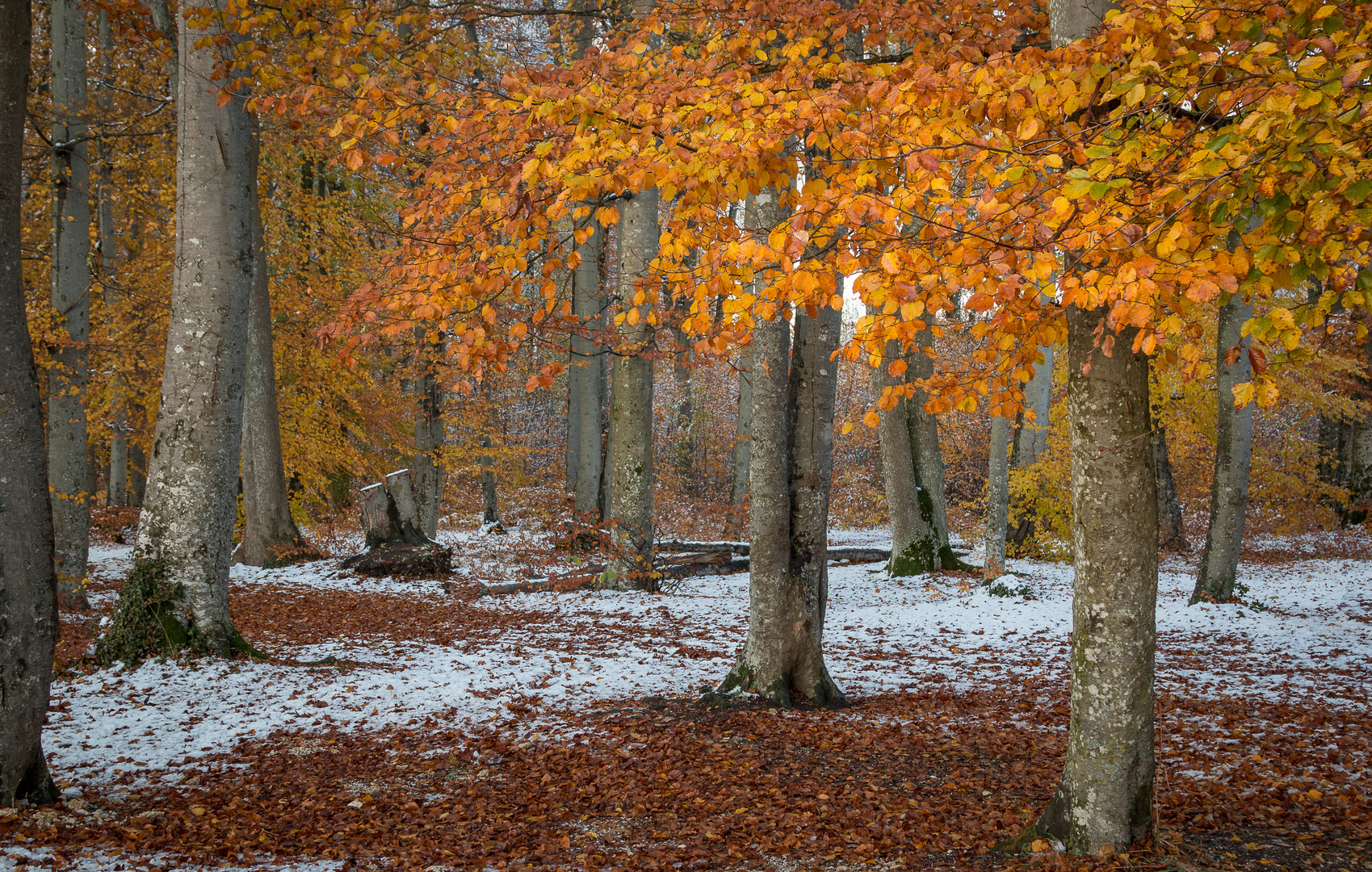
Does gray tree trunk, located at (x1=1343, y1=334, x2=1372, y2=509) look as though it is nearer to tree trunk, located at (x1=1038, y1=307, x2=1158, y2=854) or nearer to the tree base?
tree trunk, located at (x1=1038, y1=307, x2=1158, y2=854)

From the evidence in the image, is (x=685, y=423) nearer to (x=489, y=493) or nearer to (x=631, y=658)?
(x=489, y=493)

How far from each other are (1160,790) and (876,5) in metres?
5.18

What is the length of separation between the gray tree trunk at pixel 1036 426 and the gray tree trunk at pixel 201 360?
399 inches

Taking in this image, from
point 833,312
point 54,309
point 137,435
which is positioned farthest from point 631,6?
point 137,435

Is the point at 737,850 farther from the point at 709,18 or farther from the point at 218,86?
the point at 218,86

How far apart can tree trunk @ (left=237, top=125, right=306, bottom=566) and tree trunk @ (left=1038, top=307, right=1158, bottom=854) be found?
12.0m

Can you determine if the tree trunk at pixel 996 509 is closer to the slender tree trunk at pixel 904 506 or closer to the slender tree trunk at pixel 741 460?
the slender tree trunk at pixel 904 506

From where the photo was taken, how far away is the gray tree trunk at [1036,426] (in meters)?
11.8

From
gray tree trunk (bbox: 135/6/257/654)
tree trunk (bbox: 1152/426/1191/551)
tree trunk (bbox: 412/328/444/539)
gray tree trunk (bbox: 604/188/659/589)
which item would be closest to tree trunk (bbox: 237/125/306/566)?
tree trunk (bbox: 412/328/444/539)

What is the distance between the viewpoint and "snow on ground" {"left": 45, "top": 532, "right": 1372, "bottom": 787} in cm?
527

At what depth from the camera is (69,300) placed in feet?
27.2

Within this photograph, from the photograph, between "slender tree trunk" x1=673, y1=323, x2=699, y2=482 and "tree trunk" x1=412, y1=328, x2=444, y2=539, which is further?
"slender tree trunk" x1=673, y1=323, x2=699, y2=482

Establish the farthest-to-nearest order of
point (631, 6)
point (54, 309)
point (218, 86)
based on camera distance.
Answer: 1. point (631, 6)
2. point (54, 309)
3. point (218, 86)

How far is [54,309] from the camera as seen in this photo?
830cm
